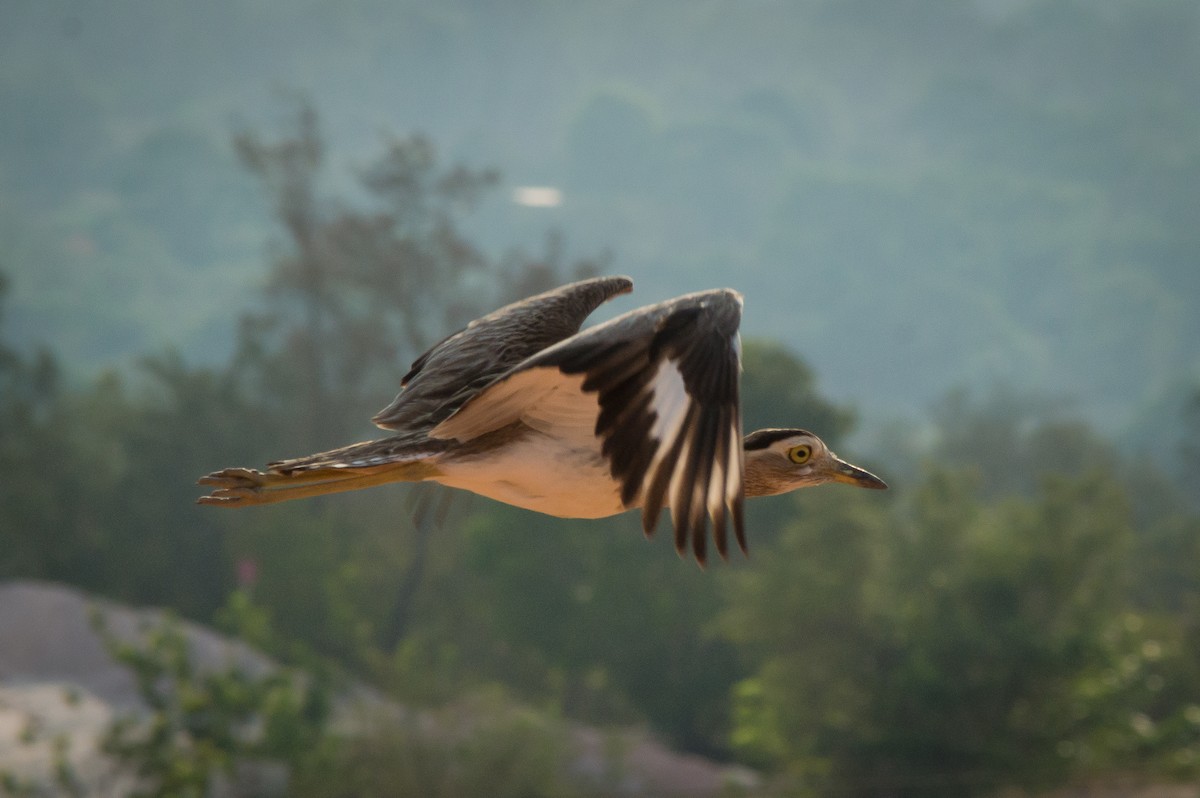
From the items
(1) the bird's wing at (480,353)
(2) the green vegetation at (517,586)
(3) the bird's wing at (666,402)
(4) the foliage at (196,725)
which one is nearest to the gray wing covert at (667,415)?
(3) the bird's wing at (666,402)

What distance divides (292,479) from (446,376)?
521 millimetres

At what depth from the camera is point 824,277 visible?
13425 cm

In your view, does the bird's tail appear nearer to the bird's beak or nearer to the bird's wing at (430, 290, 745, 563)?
the bird's wing at (430, 290, 745, 563)

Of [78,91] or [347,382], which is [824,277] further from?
[347,382]

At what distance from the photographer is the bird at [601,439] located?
1.33 metres

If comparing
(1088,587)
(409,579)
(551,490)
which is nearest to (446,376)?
(551,490)

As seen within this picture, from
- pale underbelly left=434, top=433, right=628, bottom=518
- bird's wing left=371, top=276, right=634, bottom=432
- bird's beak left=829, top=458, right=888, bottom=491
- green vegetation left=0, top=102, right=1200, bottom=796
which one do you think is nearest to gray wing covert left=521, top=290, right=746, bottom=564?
pale underbelly left=434, top=433, right=628, bottom=518

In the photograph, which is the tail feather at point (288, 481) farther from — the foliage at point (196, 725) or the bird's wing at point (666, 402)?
the foliage at point (196, 725)

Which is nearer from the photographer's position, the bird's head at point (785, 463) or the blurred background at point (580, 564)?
the bird's head at point (785, 463)

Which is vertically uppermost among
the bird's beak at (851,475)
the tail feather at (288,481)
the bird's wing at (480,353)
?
the bird's wing at (480,353)

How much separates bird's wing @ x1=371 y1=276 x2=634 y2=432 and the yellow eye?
466mm

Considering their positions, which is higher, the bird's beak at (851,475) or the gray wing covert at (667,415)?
the bird's beak at (851,475)

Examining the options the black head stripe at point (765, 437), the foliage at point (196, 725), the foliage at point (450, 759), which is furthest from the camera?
the foliage at point (450, 759)

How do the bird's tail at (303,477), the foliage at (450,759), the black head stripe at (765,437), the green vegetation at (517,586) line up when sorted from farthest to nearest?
the green vegetation at (517,586) < the foliage at (450,759) < the black head stripe at (765,437) < the bird's tail at (303,477)
